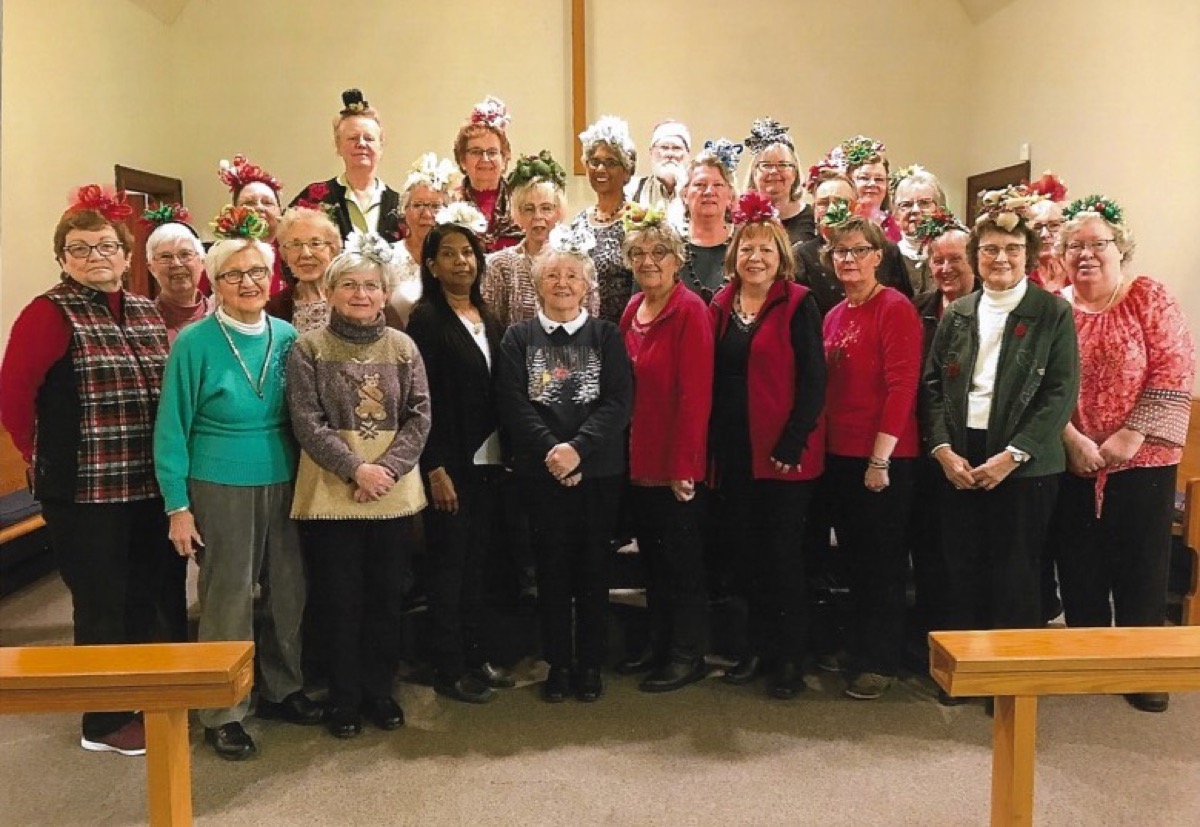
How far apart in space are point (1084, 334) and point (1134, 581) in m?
0.78

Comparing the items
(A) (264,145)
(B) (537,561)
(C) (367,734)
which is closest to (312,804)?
(C) (367,734)

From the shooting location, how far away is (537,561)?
296cm

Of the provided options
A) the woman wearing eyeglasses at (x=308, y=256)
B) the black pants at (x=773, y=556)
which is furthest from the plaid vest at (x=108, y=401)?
the black pants at (x=773, y=556)

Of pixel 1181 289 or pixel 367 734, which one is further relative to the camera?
pixel 1181 289

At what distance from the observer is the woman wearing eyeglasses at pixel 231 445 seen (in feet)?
8.35

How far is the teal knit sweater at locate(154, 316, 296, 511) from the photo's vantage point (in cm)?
253

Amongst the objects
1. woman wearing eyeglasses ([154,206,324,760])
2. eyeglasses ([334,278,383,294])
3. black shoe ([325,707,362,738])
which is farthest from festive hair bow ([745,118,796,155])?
black shoe ([325,707,362,738])

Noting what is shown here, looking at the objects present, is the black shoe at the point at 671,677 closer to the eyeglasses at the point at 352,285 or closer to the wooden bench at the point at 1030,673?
the wooden bench at the point at 1030,673

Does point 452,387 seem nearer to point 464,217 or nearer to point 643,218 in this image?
point 464,217

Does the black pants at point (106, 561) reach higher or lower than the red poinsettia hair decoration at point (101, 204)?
lower

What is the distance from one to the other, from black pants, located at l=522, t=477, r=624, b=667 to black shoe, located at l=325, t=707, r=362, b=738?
1.97 ft

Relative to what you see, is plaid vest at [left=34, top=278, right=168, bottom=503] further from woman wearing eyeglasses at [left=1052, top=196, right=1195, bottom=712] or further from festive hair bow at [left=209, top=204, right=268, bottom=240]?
woman wearing eyeglasses at [left=1052, top=196, right=1195, bottom=712]

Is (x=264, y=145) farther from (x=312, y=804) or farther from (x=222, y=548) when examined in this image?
(x=312, y=804)

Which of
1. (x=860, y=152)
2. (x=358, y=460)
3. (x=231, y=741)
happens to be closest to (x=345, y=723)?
(x=231, y=741)
